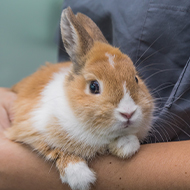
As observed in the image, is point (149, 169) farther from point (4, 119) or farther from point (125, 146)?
point (4, 119)

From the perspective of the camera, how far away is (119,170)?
1.03 meters

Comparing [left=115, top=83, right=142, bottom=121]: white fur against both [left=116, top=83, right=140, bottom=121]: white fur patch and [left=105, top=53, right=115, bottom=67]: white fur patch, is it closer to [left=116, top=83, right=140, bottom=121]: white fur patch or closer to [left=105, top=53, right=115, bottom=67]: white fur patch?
[left=116, top=83, right=140, bottom=121]: white fur patch

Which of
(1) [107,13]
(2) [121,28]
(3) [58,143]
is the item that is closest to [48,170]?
(3) [58,143]

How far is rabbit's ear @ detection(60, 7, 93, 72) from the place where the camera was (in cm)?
107

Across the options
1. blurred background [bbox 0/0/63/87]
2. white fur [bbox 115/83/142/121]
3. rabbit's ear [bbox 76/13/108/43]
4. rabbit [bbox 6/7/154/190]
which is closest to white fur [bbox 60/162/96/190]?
rabbit [bbox 6/7/154/190]

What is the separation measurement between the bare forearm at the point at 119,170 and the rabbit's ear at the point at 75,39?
1.52 ft

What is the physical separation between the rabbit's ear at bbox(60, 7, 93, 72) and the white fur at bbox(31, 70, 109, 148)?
0.53 feet

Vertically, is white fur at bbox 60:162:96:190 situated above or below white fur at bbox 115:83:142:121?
below

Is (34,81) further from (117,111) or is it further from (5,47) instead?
(5,47)

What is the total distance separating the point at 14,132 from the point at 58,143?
0.86ft

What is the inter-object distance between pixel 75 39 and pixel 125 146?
0.52 m

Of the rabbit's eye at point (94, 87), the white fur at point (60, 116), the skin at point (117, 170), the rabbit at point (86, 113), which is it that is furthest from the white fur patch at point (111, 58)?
the skin at point (117, 170)

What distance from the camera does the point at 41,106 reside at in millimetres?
1228

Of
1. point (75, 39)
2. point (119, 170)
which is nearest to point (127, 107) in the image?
point (119, 170)
